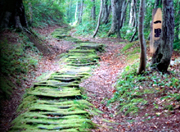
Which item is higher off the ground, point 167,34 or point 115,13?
point 115,13

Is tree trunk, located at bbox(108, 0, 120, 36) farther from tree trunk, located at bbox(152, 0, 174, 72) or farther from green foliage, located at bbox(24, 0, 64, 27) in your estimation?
tree trunk, located at bbox(152, 0, 174, 72)

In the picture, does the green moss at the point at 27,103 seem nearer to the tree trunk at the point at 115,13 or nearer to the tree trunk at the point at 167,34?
the tree trunk at the point at 167,34

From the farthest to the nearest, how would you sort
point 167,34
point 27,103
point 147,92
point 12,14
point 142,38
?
point 12,14
point 142,38
point 167,34
point 147,92
point 27,103

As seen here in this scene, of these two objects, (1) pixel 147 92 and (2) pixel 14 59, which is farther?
(2) pixel 14 59

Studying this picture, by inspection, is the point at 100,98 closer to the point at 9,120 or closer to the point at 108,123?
the point at 108,123

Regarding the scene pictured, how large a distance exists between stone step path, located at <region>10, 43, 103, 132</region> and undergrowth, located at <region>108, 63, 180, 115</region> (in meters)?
1.30

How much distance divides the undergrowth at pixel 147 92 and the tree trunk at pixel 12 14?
8.56 meters

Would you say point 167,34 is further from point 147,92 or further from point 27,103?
point 27,103

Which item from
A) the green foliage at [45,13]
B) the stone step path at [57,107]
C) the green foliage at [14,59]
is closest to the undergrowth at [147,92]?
the stone step path at [57,107]

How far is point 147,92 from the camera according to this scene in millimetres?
6539

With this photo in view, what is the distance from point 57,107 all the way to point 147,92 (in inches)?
124

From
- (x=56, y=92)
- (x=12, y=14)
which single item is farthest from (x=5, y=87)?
(x=12, y=14)

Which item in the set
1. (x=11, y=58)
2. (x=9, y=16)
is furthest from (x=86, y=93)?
(x=9, y=16)

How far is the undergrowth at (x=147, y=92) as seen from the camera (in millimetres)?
5754
